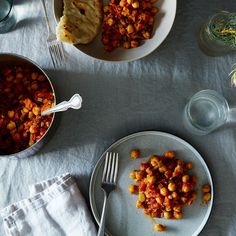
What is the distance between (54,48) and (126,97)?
236mm

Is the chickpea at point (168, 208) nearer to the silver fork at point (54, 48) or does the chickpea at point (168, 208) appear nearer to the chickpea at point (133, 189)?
the chickpea at point (133, 189)

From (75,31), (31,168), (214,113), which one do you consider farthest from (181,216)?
(75,31)

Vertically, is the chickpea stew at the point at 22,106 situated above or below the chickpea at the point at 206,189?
above

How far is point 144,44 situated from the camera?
107 centimetres

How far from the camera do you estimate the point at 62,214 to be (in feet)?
3.53

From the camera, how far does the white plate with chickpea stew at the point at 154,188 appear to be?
1.07m

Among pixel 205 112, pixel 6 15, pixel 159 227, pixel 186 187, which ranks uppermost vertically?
pixel 6 15

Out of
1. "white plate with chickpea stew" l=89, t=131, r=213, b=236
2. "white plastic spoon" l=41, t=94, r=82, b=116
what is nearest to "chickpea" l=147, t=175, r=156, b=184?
"white plate with chickpea stew" l=89, t=131, r=213, b=236

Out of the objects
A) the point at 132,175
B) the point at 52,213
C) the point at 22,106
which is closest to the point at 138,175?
the point at 132,175

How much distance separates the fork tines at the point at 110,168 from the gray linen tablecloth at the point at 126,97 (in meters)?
0.04

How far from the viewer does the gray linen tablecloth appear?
1.11 meters

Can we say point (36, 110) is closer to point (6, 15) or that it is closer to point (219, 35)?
point (6, 15)

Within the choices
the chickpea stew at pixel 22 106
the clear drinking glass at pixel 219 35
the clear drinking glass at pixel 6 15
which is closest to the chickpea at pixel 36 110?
the chickpea stew at pixel 22 106

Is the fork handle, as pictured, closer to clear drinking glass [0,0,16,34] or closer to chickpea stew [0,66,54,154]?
chickpea stew [0,66,54,154]
